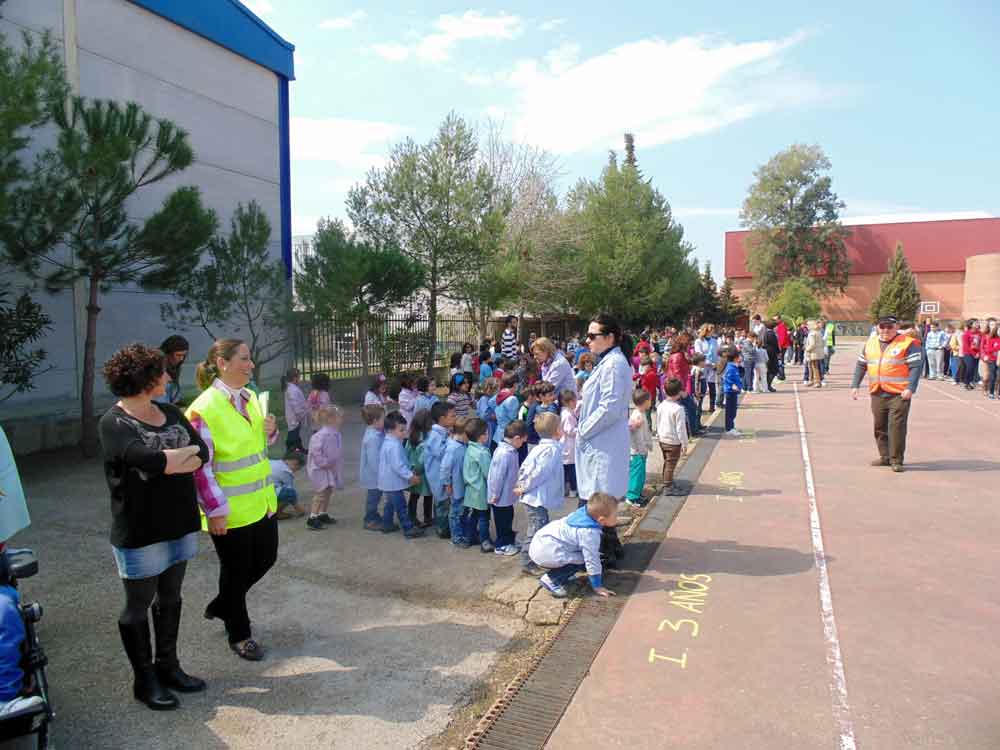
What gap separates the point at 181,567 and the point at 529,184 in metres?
27.1

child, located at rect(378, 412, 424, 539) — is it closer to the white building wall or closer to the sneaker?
the sneaker

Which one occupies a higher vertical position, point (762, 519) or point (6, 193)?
point (6, 193)

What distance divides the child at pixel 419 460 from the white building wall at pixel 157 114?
306 inches

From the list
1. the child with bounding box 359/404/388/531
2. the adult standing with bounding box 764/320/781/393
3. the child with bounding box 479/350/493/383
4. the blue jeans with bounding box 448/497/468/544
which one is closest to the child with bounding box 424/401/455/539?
the blue jeans with bounding box 448/497/468/544

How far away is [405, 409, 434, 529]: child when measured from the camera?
21.3 ft

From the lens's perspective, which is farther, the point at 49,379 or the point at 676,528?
the point at 49,379

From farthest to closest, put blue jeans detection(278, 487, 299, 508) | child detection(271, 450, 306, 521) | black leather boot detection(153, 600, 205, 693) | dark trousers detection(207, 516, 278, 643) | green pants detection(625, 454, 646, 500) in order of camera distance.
A: green pants detection(625, 454, 646, 500)
blue jeans detection(278, 487, 299, 508)
child detection(271, 450, 306, 521)
dark trousers detection(207, 516, 278, 643)
black leather boot detection(153, 600, 205, 693)

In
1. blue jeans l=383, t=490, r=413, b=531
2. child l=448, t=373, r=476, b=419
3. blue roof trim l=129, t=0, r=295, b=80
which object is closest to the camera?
blue jeans l=383, t=490, r=413, b=531

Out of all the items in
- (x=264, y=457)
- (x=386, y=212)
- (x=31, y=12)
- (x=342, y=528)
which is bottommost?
(x=342, y=528)

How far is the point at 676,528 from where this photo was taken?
643cm

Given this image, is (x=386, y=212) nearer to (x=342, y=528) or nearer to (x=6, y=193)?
(x=6, y=193)

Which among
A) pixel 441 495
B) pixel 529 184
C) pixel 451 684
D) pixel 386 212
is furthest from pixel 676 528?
pixel 529 184

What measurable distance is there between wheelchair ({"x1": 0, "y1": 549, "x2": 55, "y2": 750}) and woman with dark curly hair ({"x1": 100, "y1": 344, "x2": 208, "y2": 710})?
0.39 metres

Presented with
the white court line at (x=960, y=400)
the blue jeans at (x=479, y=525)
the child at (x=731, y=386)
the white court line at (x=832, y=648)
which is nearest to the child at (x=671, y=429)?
the white court line at (x=832, y=648)
